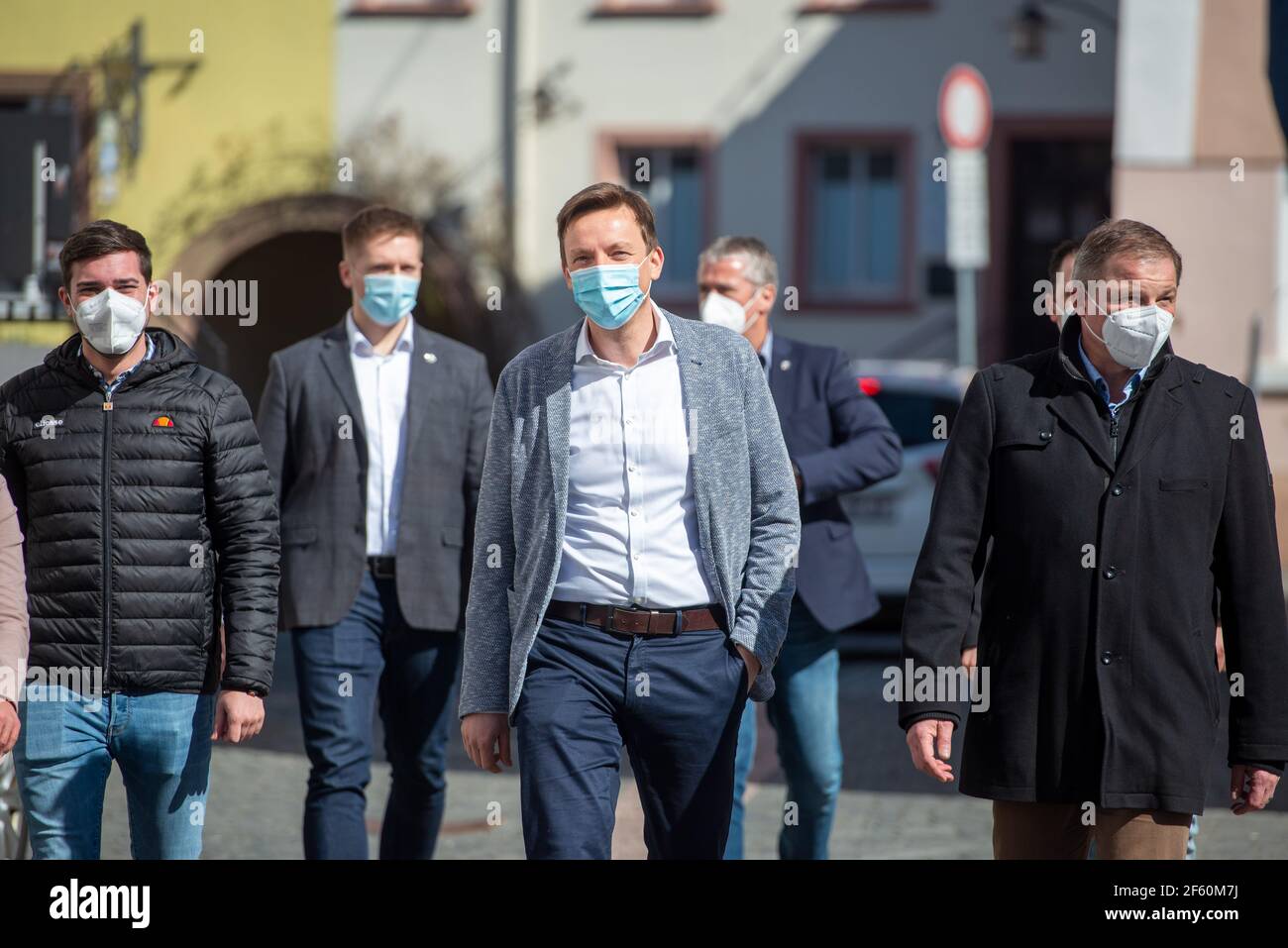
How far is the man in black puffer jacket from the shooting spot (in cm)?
454

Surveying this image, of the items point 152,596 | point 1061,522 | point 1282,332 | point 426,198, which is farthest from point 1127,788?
point 426,198

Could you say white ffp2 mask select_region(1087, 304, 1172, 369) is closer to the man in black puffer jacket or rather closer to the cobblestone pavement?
the man in black puffer jacket

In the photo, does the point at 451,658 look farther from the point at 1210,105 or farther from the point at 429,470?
the point at 1210,105

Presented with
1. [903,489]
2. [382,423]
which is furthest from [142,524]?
[903,489]

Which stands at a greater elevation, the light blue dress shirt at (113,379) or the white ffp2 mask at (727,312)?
the white ffp2 mask at (727,312)

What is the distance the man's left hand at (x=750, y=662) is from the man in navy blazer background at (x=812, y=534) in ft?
4.20

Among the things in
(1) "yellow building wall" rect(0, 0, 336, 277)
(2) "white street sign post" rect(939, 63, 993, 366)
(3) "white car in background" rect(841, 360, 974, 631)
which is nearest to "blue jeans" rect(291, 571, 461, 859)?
(3) "white car in background" rect(841, 360, 974, 631)

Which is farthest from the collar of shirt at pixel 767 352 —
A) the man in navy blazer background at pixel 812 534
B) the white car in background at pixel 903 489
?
the white car in background at pixel 903 489

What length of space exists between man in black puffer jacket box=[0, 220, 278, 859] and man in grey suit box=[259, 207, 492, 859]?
31.6 inches

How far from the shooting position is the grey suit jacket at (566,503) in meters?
4.39

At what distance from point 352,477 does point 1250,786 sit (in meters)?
2.75

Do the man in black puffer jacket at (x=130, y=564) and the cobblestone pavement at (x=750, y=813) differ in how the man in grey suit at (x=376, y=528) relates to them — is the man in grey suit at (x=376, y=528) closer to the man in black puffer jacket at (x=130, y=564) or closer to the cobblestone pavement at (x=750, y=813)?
the man in black puffer jacket at (x=130, y=564)

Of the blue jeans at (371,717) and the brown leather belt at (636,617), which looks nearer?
the brown leather belt at (636,617)
